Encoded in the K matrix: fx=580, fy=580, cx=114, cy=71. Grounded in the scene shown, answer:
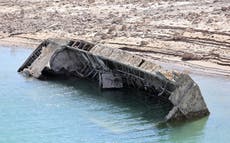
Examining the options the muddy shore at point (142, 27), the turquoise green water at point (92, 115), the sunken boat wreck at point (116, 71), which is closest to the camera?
the turquoise green water at point (92, 115)

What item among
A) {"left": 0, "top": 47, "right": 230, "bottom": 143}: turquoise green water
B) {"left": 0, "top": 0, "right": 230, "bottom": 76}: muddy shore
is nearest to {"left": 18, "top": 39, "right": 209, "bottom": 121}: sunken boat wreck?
{"left": 0, "top": 47, "right": 230, "bottom": 143}: turquoise green water

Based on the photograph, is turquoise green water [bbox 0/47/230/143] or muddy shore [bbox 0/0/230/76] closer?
turquoise green water [bbox 0/47/230/143]

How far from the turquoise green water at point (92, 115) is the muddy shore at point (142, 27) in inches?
140

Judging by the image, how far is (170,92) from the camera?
78.7 feet

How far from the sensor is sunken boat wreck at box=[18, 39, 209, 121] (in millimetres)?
22219

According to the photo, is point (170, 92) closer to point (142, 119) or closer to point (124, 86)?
point (142, 119)

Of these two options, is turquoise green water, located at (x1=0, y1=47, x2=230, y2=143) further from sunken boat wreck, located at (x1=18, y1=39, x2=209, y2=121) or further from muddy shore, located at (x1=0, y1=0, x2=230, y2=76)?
muddy shore, located at (x1=0, y1=0, x2=230, y2=76)

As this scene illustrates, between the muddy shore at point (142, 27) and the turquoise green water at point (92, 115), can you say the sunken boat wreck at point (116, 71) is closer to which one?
the turquoise green water at point (92, 115)

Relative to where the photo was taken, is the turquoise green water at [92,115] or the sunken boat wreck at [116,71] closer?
the turquoise green water at [92,115]

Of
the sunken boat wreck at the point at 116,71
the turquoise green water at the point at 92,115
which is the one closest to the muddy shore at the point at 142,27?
the turquoise green water at the point at 92,115

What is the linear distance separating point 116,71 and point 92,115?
4.15 metres

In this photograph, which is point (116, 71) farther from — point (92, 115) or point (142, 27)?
point (142, 27)

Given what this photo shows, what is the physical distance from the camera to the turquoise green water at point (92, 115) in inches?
848

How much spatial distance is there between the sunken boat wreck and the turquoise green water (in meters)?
0.48
